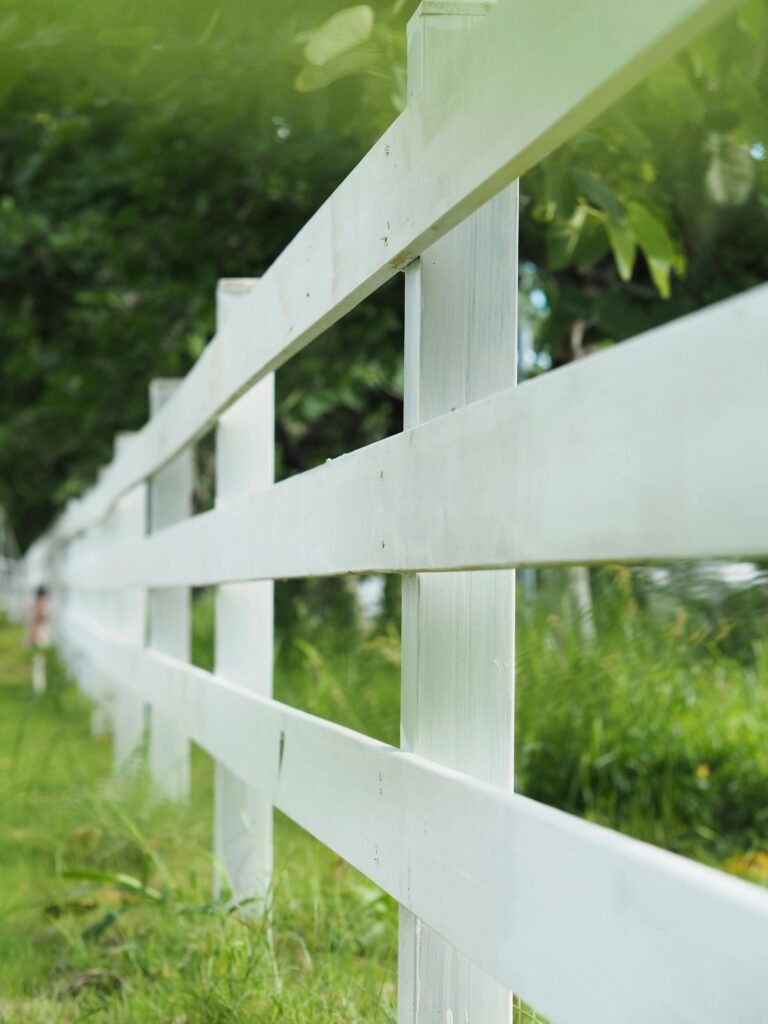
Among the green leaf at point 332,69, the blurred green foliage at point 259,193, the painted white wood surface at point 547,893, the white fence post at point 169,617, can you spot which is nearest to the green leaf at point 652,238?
the blurred green foliage at point 259,193

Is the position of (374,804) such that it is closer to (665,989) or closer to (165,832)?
(665,989)

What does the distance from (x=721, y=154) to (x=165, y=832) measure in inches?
99.6

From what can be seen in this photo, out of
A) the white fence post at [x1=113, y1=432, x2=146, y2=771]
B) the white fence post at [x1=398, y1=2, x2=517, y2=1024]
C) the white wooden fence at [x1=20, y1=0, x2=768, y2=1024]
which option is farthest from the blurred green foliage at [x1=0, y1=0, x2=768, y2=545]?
the white fence post at [x1=113, y1=432, x2=146, y2=771]

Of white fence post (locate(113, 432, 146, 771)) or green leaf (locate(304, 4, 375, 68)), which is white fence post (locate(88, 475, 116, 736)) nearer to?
white fence post (locate(113, 432, 146, 771))

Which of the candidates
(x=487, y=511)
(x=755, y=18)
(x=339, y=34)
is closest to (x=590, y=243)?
(x=755, y=18)

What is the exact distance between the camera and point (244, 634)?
292 cm

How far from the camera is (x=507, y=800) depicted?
1.16 m

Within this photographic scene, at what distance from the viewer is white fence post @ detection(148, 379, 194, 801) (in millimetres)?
4184

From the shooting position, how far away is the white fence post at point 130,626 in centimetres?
508

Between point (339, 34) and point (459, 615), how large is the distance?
1120 millimetres

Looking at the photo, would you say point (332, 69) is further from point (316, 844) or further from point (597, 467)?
point (316, 844)

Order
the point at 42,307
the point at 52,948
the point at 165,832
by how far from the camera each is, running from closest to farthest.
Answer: the point at 52,948
the point at 165,832
the point at 42,307

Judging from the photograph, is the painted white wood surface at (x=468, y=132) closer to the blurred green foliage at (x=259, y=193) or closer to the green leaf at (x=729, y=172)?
the blurred green foliage at (x=259, y=193)

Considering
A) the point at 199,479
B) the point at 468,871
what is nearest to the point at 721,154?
the point at 468,871
